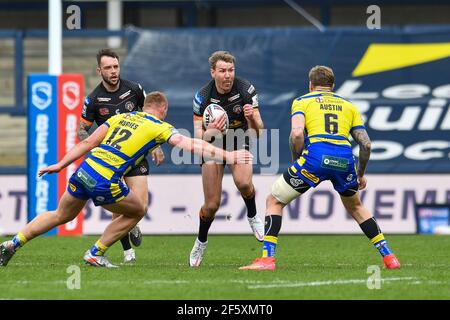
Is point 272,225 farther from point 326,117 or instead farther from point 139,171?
point 139,171

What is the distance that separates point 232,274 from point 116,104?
9.47ft

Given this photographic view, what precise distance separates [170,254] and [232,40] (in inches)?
194

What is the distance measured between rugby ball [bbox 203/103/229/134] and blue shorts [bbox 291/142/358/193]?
1142 millimetres

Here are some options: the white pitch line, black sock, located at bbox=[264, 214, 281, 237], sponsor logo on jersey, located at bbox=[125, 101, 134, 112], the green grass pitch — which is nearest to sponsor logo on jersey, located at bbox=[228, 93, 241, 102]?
sponsor logo on jersey, located at bbox=[125, 101, 134, 112]

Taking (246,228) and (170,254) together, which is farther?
(246,228)

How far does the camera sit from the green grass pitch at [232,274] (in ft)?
29.5

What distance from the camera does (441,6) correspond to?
2719cm

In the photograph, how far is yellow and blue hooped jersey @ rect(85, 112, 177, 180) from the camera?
34.9 feet

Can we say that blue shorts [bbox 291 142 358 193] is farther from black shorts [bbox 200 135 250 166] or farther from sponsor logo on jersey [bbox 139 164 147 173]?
sponsor logo on jersey [bbox 139 164 147 173]

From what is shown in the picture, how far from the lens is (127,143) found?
10664 mm

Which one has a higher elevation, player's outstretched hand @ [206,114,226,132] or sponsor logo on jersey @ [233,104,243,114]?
sponsor logo on jersey @ [233,104,243,114]

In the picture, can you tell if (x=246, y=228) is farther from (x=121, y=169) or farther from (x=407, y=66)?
(x=121, y=169)

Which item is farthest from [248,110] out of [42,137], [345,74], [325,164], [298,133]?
[345,74]
